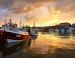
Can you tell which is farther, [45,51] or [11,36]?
[11,36]

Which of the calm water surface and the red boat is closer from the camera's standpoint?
the calm water surface

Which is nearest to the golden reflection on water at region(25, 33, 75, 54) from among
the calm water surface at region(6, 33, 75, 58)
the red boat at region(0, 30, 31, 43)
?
the calm water surface at region(6, 33, 75, 58)

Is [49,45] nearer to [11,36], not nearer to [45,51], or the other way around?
[11,36]

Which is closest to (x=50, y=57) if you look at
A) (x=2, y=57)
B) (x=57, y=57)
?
(x=57, y=57)

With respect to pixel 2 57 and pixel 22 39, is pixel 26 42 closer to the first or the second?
pixel 22 39

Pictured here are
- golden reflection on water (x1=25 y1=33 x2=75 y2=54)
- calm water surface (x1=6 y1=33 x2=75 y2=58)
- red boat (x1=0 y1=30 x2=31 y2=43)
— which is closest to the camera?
calm water surface (x1=6 y1=33 x2=75 y2=58)

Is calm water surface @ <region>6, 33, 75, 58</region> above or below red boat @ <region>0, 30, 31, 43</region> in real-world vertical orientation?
below

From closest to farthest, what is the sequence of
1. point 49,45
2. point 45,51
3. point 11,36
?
point 45,51, point 11,36, point 49,45

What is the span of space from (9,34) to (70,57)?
904 cm

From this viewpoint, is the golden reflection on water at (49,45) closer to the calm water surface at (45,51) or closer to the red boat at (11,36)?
the calm water surface at (45,51)

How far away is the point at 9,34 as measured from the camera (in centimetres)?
2308

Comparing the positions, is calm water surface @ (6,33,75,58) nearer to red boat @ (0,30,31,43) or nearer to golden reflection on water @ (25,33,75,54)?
golden reflection on water @ (25,33,75,54)

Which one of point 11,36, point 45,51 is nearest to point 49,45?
point 11,36

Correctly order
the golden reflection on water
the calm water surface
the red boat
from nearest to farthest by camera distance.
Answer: the calm water surface → the golden reflection on water → the red boat
